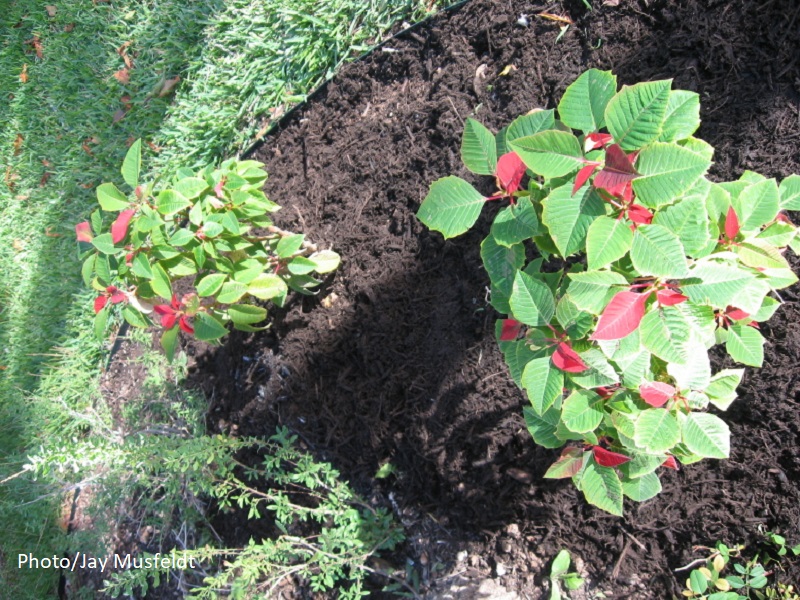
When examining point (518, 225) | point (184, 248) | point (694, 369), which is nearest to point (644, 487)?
point (694, 369)

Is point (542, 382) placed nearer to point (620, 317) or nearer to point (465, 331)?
point (620, 317)

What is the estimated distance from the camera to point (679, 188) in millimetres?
1154

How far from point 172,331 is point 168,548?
1388 millimetres

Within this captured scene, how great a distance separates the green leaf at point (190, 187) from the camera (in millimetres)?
2035

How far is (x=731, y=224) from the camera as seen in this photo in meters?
1.38

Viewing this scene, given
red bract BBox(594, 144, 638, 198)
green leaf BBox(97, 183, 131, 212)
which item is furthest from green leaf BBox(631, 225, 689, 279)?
green leaf BBox(97, 183, 131, 212)

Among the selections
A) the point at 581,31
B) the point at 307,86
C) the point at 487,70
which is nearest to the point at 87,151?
the point at 307,86

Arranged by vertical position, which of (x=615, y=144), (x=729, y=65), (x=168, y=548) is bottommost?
(x=168, y=548)

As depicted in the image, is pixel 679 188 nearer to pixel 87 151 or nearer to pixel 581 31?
pixel 581 31

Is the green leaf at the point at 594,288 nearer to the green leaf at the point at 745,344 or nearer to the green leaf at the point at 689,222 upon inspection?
the green leaf at the point at 689,222

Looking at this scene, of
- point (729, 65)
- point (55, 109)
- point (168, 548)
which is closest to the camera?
point (729, 65)

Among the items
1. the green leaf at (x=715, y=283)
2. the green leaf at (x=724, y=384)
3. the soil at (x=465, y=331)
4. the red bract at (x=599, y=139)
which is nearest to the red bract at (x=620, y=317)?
the green leaf at (x=715, y=283)

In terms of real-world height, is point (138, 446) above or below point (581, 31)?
below

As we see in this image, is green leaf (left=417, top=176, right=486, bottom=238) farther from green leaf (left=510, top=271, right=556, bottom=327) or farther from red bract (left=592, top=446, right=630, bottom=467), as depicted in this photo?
red bract (left=592, top=446, right=630, bottom=467)
